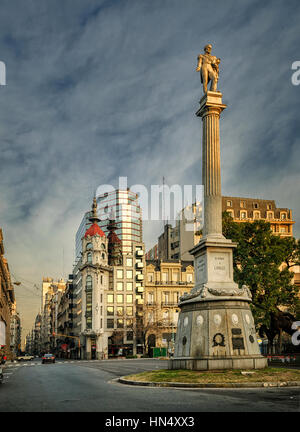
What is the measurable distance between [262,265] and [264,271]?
579 millimetres

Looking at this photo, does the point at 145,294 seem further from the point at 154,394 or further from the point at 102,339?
the point at 154,394

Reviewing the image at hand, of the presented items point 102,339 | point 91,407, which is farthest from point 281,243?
point 102,339

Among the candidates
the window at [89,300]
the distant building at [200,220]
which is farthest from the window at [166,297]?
the window at [89,300]

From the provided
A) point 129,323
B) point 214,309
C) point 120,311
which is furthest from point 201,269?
point 129,323

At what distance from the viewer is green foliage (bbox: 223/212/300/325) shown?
131ft

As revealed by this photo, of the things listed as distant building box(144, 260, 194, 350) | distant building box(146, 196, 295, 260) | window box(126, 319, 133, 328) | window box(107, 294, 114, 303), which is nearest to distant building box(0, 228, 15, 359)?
window box(107, 294, 114, 303)

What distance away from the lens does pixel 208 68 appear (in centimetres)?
3027

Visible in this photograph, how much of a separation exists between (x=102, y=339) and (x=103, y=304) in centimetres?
686

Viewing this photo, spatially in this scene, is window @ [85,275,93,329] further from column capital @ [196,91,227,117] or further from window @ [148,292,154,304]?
column capital @ [196,91,227,117]

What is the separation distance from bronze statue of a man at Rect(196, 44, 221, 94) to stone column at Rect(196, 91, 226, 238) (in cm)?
136

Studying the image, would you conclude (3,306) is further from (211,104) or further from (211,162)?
(211,104)

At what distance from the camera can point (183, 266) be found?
100 meters

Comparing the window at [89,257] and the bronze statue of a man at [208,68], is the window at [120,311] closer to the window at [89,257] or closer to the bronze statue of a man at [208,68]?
the window at [89,257]
